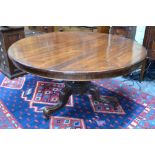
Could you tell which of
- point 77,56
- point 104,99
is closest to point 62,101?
point 104,99

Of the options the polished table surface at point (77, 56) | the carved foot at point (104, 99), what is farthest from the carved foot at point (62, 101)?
the polished table surface at point (77, 56)

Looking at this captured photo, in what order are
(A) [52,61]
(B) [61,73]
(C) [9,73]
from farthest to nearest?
1. (C) [9,73]
2. (A) [52,61]
3. (B) [61,73]

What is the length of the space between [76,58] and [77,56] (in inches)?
1.9

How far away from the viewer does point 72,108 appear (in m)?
1.92

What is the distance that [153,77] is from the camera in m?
2.63

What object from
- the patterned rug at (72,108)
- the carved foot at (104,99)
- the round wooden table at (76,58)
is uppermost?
the round wooden table at (76,58)

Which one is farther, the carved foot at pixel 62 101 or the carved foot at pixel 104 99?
the carved foot at pixel 104 99

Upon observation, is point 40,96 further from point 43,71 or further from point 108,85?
point 43,71

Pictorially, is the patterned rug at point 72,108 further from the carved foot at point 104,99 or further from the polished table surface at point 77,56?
the polished table surface at point 77,56

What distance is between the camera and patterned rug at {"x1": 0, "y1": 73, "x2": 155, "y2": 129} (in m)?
1.70

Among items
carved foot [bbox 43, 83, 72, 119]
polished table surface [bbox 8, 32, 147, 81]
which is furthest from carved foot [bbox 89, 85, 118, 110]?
polished table surface [bbox 8, 32, 147, 81]

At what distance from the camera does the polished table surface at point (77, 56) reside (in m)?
1.09
